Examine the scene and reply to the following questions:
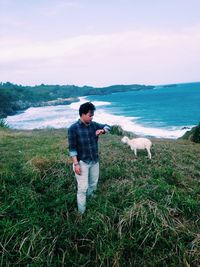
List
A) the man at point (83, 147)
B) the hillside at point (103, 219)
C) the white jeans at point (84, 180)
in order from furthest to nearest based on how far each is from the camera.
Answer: the white jeans at point (84, 180), the man at point (83, 147), the hillside at point (103, 219)

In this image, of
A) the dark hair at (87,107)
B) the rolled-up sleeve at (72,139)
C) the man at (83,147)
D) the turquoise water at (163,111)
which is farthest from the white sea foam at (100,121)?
the dark hair at (87,107)

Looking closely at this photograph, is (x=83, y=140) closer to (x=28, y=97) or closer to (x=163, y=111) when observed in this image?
(x=163, y=111)

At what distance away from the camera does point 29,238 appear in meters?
4.91

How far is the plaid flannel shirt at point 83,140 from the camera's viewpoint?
5.47 metres

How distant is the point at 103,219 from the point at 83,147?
4.10 feet

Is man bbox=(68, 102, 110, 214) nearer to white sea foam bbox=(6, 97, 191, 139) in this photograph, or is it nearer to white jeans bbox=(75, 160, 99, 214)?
white jeans bbox=(75, 160, 99, 214)

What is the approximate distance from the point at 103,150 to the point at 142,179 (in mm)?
A: 3309

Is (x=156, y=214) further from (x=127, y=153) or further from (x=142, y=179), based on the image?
(x=127, y=153)

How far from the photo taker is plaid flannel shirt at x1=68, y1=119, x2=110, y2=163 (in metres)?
5.47

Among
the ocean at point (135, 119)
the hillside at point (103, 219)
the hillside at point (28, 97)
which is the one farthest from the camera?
the hillside at point (28, 97)

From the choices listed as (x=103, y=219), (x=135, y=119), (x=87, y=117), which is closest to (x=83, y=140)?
(x=87, y=117)

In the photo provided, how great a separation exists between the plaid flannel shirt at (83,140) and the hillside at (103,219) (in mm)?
944

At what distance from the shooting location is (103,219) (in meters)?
5.39

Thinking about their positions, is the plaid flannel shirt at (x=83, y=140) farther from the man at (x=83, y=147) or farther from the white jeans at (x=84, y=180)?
the white jeans at (x=84, y=180)
